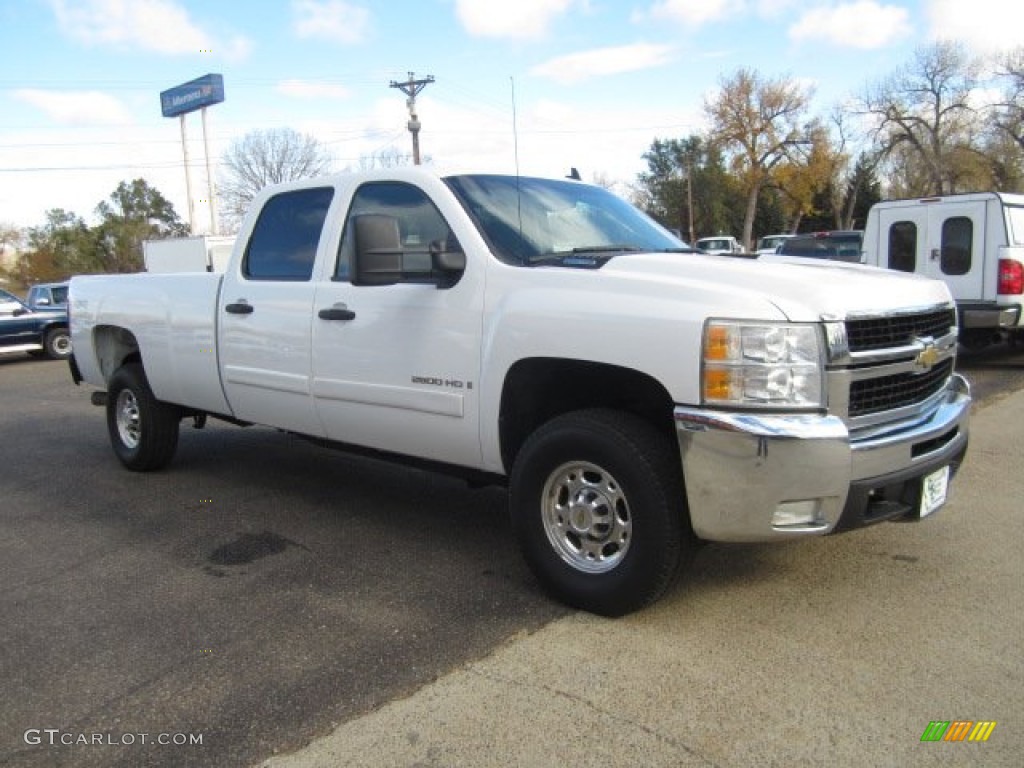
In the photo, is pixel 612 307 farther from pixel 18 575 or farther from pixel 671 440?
pixel 18 575

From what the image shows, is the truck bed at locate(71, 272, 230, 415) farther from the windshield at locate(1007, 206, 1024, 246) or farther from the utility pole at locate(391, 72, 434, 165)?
the utility pole at locate(391, 72, 434, 165)

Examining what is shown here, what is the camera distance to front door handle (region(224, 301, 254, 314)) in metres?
5.23

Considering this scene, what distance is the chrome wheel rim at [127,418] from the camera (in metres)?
6.80

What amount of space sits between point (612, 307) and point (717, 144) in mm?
60081

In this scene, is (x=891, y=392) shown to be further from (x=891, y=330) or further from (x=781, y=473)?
(x=781, y=473)

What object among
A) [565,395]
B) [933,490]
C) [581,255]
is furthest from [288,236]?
[933,490]

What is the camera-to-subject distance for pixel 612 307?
11.5ft

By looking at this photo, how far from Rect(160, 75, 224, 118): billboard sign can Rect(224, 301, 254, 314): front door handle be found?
51.4m

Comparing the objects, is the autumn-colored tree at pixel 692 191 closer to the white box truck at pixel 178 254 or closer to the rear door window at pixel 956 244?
the white box truck at pixel 178 254

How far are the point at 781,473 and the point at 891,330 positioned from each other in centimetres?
86

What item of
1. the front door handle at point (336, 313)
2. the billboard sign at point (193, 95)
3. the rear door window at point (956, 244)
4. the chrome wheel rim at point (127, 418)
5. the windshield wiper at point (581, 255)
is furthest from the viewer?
the billboard sign at point (193, 95)

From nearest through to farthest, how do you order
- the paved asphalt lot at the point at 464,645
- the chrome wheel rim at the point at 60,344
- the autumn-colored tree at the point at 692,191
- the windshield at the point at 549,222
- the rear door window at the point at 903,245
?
the paved asphalt lot at the point at 464,645
the windshield at the point at 549,222
the rear door window at the point at 903,245
the chrome wheel rim at the point at 60,344
the autumn-colored tree at the point at 692,191

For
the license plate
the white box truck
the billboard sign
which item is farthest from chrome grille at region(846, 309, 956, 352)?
the billboard sign
